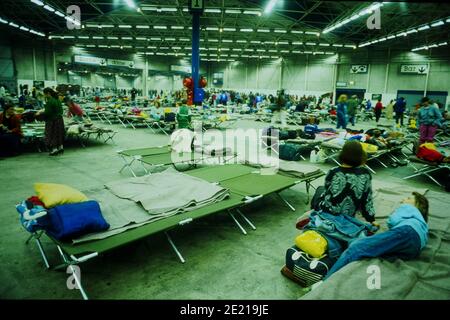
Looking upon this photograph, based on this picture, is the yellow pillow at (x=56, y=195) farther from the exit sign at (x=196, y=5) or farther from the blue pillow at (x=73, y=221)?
the exit sign at (x=196, y=5)

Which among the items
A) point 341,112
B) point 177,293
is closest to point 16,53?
point 341,112

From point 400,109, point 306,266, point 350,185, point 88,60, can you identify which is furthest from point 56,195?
point 88,60

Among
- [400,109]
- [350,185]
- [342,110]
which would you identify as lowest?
[350,185]

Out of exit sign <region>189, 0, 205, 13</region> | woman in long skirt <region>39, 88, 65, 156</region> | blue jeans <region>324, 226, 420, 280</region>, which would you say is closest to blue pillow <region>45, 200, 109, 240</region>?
blue jeans <region>324, 226, 420, 280</region>

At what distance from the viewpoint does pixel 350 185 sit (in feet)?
8.78

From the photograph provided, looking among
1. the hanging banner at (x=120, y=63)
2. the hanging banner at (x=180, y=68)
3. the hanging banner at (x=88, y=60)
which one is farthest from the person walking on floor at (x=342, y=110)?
the hanging banner at (x=180, y=68)

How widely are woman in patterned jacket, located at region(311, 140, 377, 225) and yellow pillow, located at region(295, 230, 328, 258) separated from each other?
286 millimetres

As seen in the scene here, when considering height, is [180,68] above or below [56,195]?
above

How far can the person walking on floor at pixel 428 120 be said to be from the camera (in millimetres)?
8180

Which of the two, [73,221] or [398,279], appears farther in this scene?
[73,221]

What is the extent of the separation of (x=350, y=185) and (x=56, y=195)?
261cm

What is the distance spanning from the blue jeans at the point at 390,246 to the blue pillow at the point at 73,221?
75.9 inches

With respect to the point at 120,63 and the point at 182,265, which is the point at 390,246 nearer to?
the point at 182,265

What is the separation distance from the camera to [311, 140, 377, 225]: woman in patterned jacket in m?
2.64
